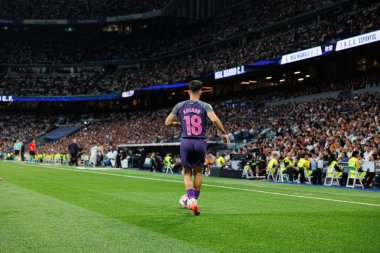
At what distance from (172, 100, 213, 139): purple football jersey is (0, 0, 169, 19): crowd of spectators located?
65141 mm


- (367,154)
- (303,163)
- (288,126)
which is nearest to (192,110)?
(367,154)

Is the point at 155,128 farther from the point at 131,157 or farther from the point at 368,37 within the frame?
the point at 368,37

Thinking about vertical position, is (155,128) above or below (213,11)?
below

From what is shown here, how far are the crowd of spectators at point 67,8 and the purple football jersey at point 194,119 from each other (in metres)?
65.1

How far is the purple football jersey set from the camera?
7828mm

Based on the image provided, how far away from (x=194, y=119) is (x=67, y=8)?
72495 millimetres

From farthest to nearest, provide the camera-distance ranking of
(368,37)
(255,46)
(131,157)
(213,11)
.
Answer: (213,11), (255,46), (131,157), (368,37)

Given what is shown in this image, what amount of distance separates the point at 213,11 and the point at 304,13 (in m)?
23.1

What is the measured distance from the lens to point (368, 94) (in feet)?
98.6

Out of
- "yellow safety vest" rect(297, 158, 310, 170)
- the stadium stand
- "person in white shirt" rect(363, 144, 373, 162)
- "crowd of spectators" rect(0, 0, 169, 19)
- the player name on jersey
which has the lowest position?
"yellow safety vest" rect(297, 158, 310, 170)

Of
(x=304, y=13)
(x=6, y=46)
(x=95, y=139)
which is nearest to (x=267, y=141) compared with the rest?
(x=304, y=13)

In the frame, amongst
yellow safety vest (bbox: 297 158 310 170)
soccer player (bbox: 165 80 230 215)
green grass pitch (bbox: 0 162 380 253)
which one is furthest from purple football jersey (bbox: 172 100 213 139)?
yellow safety vest (bbox: 297 158 310 170)

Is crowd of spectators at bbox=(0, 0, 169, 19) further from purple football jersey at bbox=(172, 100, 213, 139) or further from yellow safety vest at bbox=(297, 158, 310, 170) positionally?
purple football jersey at bbox=(172, 100, 213, 139)

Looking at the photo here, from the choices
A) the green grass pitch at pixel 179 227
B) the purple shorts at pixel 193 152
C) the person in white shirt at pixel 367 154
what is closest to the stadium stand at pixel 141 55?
the person in white shirt at pixel 367 154
